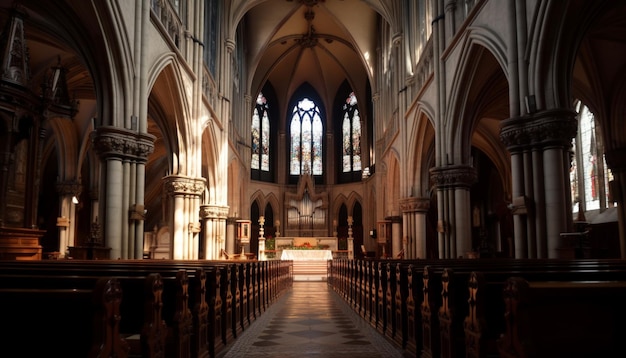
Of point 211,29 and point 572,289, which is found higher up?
point 211,29

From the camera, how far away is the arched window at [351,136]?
39.0m

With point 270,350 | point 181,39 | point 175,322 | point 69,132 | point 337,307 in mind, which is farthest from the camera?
point 69,132

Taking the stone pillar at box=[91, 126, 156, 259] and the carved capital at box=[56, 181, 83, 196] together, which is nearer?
the stone pillar at box=[91, 126, 156, 259]

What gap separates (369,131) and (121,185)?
2717cm

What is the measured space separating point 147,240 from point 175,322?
79.1ft

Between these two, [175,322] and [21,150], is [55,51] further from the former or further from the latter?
[175,322]

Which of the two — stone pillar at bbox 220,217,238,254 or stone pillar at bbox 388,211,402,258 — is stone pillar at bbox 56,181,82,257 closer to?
stone pillar at bbox 220,217,238,254

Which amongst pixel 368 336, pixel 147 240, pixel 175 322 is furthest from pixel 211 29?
pixel 175 322

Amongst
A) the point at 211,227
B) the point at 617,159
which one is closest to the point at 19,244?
the point at 211,227

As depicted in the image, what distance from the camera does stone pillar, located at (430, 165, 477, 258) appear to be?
623 inches

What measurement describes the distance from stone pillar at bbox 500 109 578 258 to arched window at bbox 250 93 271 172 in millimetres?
28857

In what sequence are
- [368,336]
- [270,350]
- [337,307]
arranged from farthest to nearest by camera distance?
[337,307]
[368,336]
[270,350]

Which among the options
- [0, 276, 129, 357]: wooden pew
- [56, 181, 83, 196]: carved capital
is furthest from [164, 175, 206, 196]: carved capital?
[0, 276, 129, 357]: wooden pew

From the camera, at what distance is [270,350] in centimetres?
612
